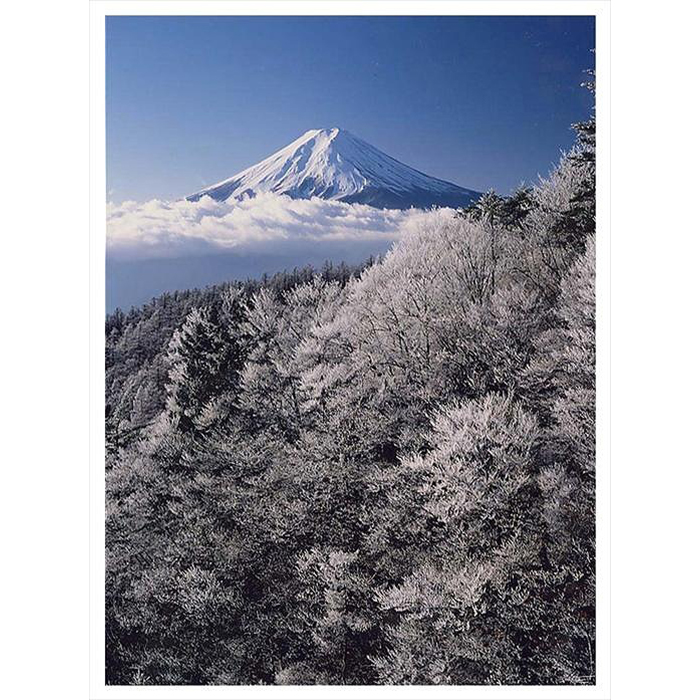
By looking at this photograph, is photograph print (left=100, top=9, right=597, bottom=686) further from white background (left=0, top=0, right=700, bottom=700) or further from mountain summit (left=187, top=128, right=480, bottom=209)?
white background (left=0, top=0, right=700, bottom=700)

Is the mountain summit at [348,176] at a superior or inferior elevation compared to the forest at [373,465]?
superior

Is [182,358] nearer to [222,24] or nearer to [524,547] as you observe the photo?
[222,24]

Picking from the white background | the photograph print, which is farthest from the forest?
the white background

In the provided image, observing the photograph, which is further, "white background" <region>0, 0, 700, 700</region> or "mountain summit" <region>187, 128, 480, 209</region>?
"mountain summit" <region>187, 128, 480, 209</region>
